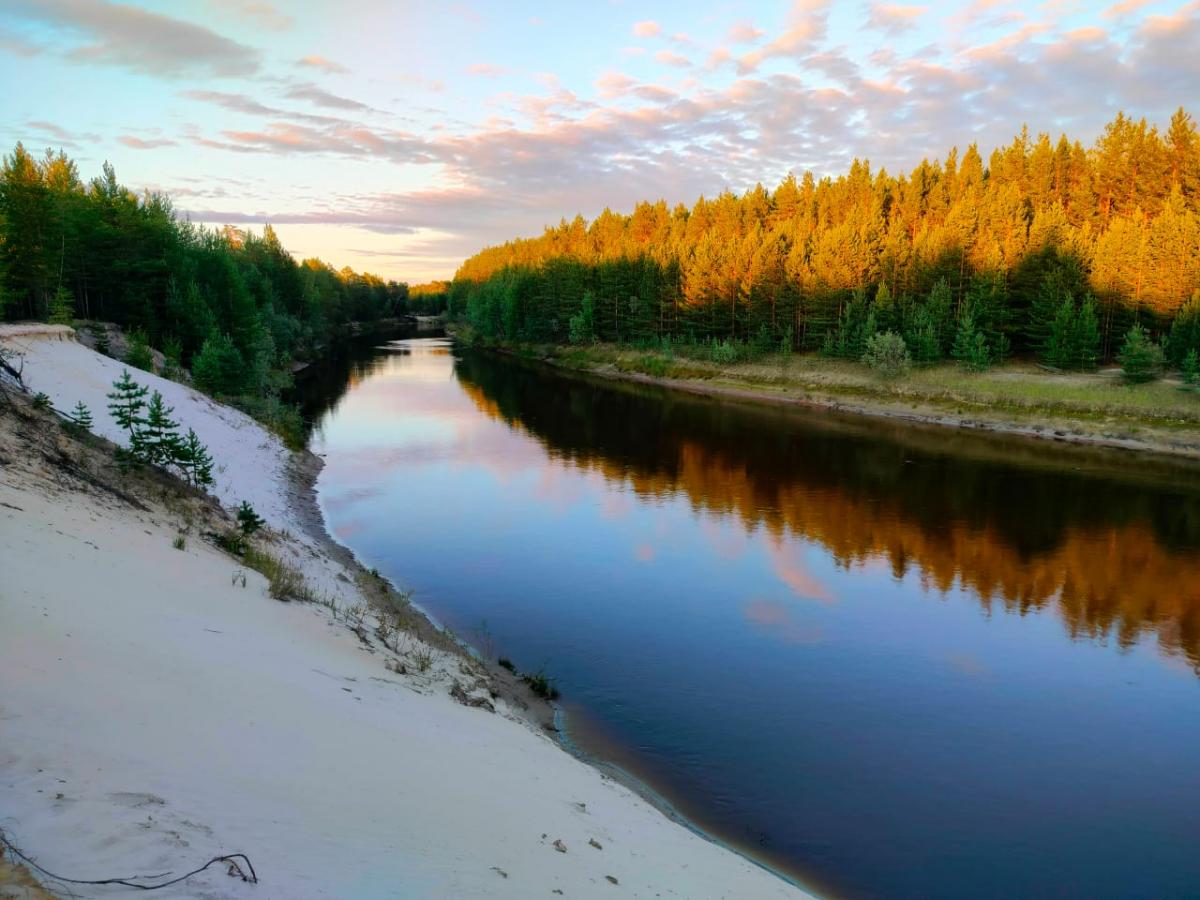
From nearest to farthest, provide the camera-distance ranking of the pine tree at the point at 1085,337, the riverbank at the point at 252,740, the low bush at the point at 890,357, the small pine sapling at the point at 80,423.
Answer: the riverbank at the point at 252,740 → the small pine sapling at the point at 80,423 → the pine tree at the point at 1085,337 → the low bush at the point at 890,357

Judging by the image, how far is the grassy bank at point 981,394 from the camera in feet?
177

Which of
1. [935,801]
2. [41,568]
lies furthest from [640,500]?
[41,568]

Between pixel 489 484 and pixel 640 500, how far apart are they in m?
8.67

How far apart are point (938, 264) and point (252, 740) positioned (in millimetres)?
83272

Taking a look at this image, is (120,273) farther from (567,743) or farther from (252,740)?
(252,740)

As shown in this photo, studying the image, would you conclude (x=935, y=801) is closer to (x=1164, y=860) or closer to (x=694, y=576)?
(x=1164, y=860)

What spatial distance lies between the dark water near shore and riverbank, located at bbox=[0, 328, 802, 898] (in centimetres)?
360

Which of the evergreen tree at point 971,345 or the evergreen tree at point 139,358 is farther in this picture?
the evergreen tree at point 971,345

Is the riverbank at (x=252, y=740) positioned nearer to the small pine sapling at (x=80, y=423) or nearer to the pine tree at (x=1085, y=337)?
the small pine sapling at (x=80, y=423)

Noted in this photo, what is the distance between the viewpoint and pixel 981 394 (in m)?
64.3

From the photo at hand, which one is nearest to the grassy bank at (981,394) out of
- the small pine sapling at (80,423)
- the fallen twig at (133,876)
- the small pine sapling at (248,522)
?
the small pine sapling at (248,522)

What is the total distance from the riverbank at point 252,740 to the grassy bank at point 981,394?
5542 centimetres

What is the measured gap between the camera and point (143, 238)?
205 ft

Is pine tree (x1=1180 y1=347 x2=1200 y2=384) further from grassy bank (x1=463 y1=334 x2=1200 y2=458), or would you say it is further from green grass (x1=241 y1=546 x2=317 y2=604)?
green grass (x1=241 y1=546 x2=317 y2=604)
